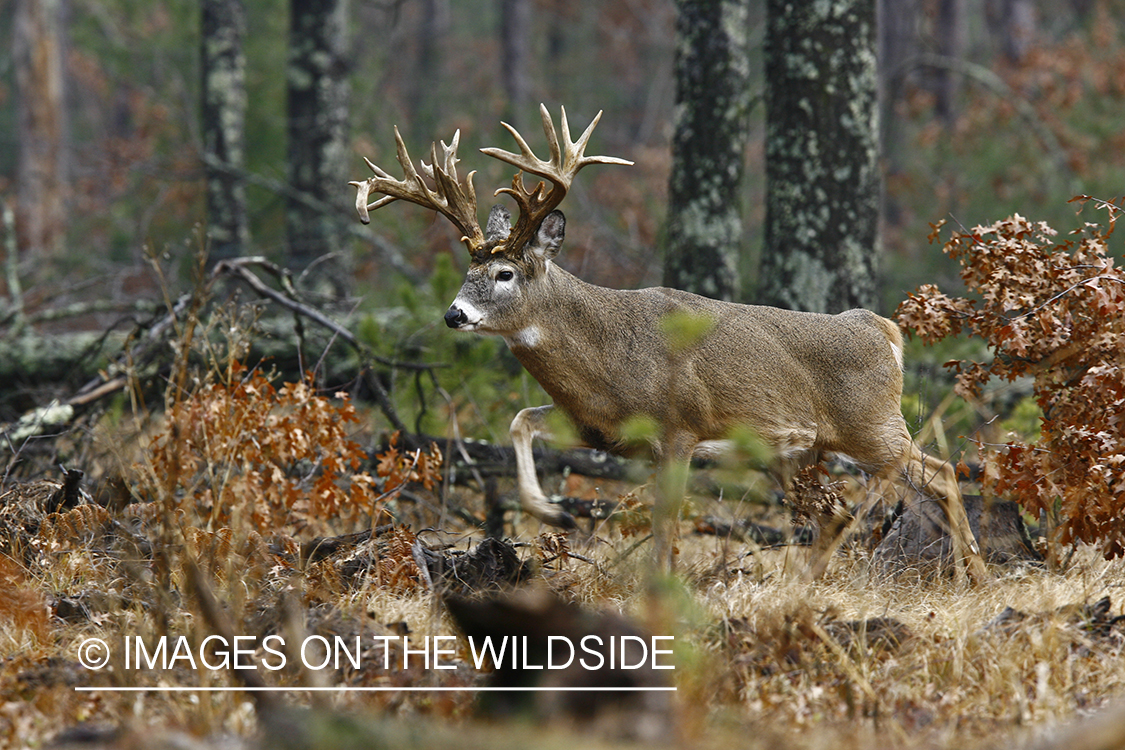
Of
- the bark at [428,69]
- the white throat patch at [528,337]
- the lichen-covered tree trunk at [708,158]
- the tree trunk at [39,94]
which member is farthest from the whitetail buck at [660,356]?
the bark at [428,69]

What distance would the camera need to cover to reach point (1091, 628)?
3.89m

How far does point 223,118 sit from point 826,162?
8.39 m

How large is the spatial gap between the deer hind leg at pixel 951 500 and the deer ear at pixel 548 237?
1986mm

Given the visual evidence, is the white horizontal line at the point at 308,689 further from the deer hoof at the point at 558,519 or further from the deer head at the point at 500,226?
the deer head at the point at 500,226

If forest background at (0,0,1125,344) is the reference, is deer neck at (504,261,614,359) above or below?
below

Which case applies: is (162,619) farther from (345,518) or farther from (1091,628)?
(1091,628)

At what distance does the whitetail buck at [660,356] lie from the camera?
195 inches

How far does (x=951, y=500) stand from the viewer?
5074 millimetres

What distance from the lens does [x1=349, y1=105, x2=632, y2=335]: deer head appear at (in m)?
5.00

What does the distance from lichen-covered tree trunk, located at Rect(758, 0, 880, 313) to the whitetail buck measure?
4.06 ft

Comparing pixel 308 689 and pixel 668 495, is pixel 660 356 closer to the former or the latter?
pixel 668 495

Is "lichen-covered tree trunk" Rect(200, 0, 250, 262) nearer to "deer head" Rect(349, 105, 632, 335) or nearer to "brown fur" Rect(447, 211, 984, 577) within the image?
"deer head" Rect(349, 105, 632, 335)

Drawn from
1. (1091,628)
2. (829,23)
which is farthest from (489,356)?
(1091,628)

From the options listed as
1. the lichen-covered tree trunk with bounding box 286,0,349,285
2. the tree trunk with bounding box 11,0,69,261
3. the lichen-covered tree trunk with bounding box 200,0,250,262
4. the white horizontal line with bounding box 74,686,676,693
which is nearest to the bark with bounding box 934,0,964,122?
the lichen-covered tree trunk with bounding box 286,0,349,285
